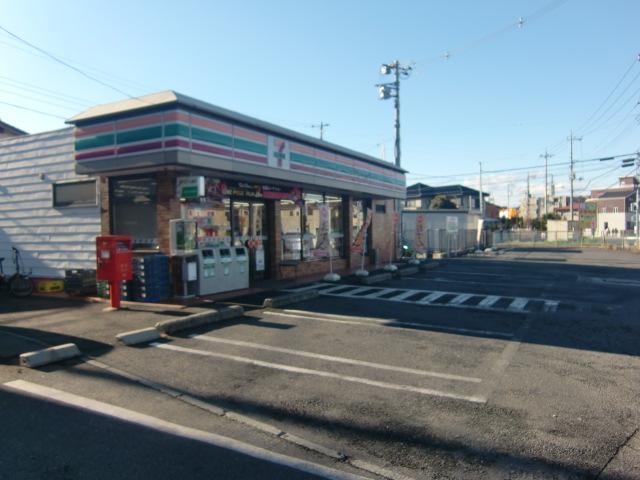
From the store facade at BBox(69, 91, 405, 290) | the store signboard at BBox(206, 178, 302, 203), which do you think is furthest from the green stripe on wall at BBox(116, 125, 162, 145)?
the store signboard at BBox(206, 178, 302, 203)

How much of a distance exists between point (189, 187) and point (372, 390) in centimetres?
774

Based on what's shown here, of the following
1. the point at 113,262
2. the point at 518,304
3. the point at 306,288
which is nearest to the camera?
the point at 113,262

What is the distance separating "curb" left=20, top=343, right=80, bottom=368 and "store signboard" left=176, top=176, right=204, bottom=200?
5324 millimetres

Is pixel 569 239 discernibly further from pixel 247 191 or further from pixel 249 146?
pixel 249 146

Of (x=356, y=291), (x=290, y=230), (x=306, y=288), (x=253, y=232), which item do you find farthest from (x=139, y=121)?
(x=356, y=291)

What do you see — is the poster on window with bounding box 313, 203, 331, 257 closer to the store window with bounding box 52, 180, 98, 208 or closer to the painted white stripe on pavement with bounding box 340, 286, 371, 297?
the painted white stripe on pavement with bounding box 340, 286, 371, 297

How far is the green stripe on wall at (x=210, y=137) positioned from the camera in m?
11.1

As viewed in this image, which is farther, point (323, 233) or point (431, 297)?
point (323, 233)

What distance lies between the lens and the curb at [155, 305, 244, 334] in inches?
321

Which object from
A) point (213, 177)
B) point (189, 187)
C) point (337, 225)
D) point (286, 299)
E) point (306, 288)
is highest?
point (213, 177)

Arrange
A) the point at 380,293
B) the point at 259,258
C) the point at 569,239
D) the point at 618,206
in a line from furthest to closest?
the point at 618,206 → the point at 569,239 → the point at 259,258 → the point at 380,293

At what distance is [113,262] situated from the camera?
405 inches

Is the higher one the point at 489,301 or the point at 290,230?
the point at 290,230

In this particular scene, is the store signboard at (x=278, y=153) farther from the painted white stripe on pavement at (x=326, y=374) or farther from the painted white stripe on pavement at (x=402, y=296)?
the painted white stripe on pavement at (x=326, y=374)
